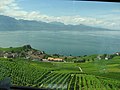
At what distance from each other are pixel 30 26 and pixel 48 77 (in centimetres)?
40

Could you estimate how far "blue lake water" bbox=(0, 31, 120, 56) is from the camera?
78.8 inches

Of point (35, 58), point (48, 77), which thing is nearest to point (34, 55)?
point (35, 58)

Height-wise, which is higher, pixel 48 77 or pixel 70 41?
pixel 70 41

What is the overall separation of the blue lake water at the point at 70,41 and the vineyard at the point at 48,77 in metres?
0.14

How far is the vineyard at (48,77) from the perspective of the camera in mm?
2053

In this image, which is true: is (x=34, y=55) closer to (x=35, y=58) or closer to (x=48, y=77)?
(x=35, y=58)

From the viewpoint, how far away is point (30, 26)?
2.10 meters

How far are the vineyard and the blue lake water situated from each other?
0.45ft

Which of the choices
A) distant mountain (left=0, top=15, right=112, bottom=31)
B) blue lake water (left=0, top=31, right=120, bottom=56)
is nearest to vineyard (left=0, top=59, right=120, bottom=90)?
blue lake water (left=0, top=31, right=120, bottom=56)

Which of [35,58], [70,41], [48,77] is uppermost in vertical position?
[70,41]

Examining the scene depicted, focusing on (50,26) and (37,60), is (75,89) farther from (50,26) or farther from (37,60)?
(50,26)

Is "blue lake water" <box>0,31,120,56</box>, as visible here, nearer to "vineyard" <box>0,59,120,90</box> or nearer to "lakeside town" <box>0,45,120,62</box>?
"lakeside town" <box>0,45,120,62</box>

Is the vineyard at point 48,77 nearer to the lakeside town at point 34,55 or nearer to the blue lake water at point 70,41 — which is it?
the lakeside town at point 34,55

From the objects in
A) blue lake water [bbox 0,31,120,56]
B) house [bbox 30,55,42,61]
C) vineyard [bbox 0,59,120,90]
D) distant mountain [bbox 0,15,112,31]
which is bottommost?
vineyard [bbox 0,59,120,90]
